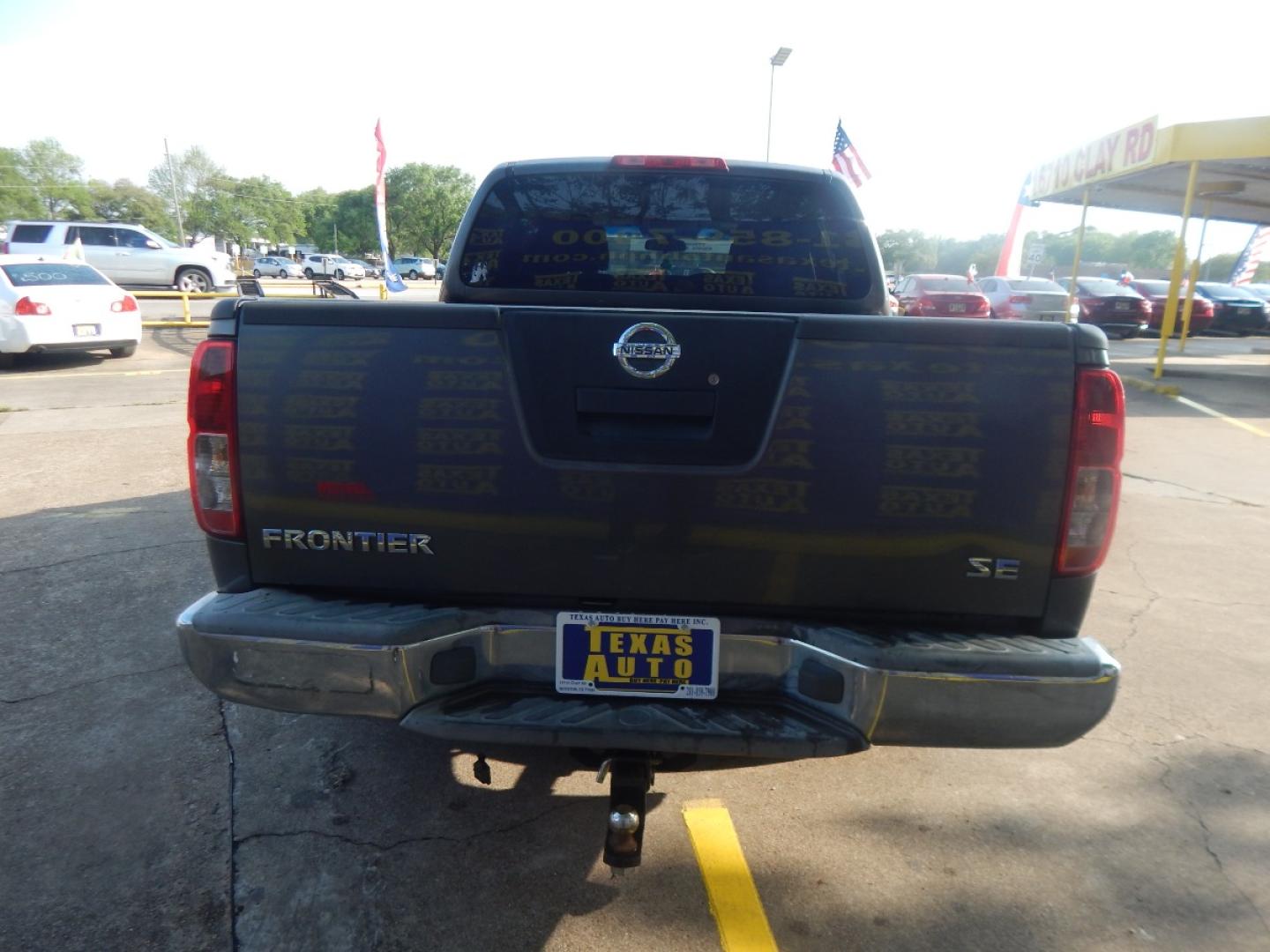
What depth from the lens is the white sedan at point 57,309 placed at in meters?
12.3

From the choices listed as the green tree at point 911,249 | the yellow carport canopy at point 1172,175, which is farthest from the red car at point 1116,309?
the green tree at point 911,249

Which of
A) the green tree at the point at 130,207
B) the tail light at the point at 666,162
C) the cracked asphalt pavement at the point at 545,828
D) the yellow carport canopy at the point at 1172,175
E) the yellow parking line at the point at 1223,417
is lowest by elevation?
the cracked asphalt pavement at the point at 545,828

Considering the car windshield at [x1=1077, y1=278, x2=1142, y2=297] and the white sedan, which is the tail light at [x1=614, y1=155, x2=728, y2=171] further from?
the car windshield at [x1=1077, y1=278, x2=1142, y2=297]

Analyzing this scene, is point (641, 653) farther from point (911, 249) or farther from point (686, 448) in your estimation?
point (911, 249)

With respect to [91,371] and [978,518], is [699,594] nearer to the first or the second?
[978,518]

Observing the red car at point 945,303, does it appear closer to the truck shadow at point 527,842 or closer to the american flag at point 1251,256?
the truck shadow at point 527,842

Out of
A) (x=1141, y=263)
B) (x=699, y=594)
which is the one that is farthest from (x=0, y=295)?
(x=1141, y=263)

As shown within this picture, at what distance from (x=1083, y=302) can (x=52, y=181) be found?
312 feet

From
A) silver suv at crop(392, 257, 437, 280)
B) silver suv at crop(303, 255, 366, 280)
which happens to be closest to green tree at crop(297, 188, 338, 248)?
silver suv at crop(392, 257, 437, 280)

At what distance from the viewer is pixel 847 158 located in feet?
65.3

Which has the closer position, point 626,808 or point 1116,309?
point 626,808

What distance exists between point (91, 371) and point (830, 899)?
1385 cm

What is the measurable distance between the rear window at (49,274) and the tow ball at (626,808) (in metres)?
13.7

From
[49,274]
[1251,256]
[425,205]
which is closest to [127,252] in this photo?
[49,274]
